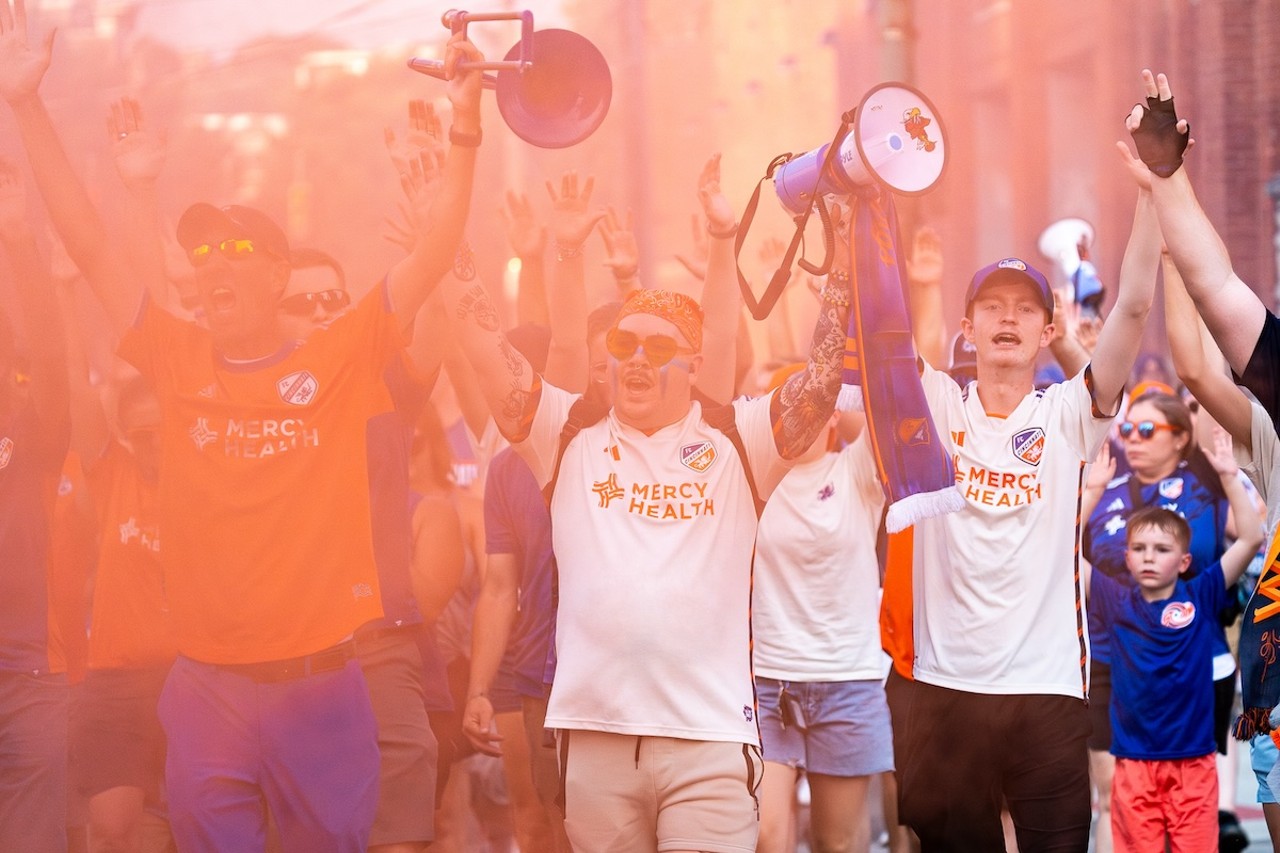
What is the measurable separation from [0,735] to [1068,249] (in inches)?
139

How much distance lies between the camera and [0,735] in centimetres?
404

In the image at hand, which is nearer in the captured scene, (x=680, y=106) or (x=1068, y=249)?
(x=680, y=106)

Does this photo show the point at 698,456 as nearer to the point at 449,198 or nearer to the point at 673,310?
the point at 673,310

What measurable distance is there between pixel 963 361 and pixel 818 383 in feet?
4.33

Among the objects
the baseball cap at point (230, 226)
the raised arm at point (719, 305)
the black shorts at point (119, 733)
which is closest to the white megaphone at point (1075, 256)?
the raised arm at point (719, 305)

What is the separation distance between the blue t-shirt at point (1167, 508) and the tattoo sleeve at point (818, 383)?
177 cm

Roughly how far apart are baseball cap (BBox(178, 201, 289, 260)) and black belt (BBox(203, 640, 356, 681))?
1.03m

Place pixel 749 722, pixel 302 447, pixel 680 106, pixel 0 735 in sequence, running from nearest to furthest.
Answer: pixel 749 722 < pixel 302 447 < pixel 0 735 < pixel 680 106

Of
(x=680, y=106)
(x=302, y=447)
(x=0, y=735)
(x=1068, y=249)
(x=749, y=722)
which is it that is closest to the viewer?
(x=749, y=722)

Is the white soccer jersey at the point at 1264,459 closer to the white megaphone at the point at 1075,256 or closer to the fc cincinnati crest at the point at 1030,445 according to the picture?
the fc cincinnati crest at the point at 1030,445

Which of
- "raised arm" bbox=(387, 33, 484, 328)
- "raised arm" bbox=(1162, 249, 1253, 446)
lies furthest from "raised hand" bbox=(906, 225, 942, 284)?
"raised arm" bbox=(387, 33, 484, 328)

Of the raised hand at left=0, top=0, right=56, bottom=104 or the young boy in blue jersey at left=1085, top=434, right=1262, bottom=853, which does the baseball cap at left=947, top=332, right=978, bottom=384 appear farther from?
the raised hand at left=0, top=0, right=56, bottom=104

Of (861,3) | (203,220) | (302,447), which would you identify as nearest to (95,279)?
(203,220)

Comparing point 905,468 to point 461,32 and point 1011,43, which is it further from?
point 1011,43
